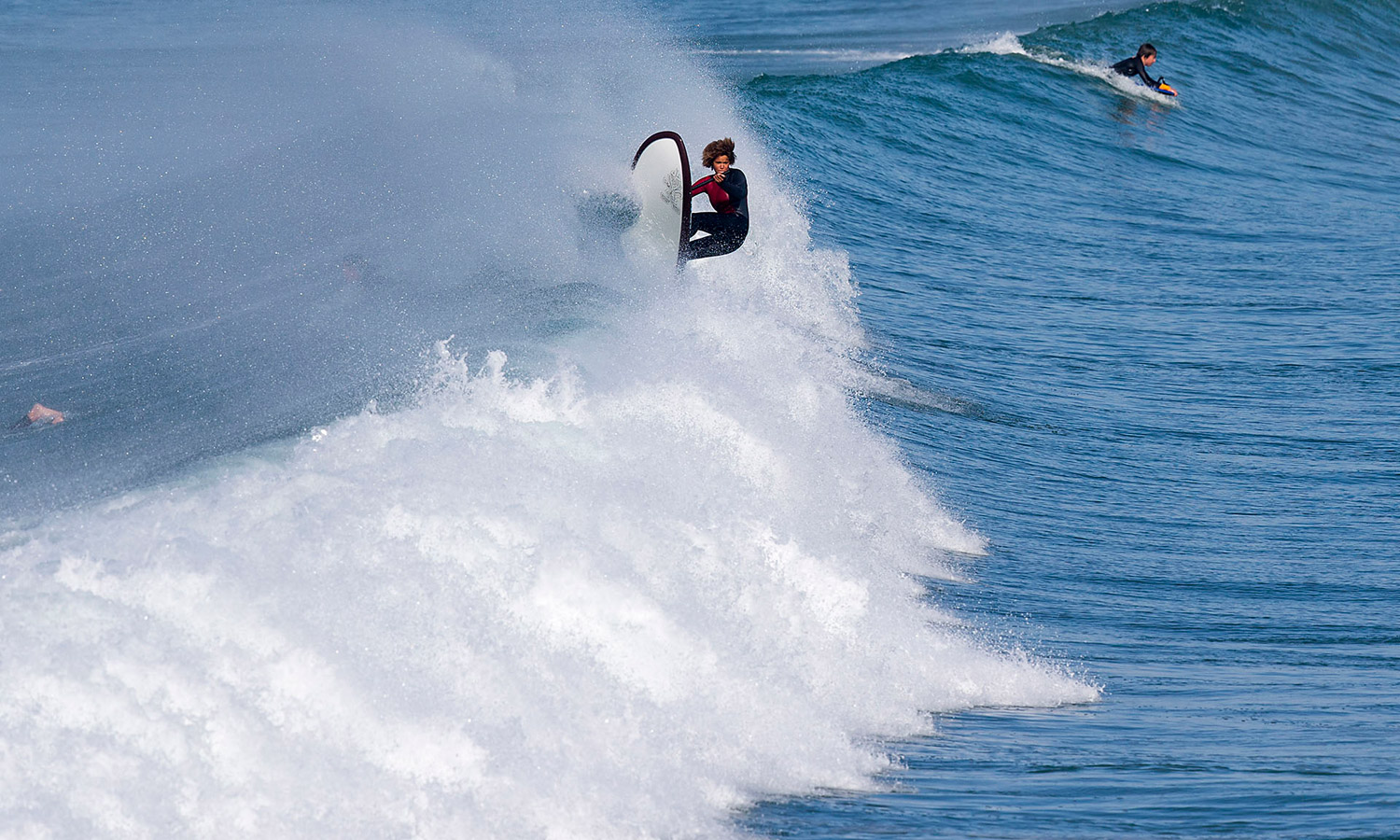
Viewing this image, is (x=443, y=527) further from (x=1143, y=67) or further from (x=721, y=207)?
(x=1143, y=67)

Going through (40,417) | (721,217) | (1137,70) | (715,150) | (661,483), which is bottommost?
(40,417)

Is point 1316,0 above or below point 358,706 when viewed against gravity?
above

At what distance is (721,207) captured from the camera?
10742 mm

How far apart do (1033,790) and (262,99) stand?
16.8 meters

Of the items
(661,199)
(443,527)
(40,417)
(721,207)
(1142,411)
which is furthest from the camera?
(1142,411)

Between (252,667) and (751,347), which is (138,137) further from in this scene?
(252,667)

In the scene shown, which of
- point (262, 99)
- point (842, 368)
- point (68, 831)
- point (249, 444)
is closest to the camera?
point (68, 831)

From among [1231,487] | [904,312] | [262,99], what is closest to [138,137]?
[262,99]

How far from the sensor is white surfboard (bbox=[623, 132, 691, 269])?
35.1 feet

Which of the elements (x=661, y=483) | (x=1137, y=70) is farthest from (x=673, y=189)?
(x=1137, y=70)

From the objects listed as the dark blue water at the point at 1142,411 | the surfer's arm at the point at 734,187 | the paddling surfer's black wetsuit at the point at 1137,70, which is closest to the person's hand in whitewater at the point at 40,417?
the surfer's arm at the point at 734,187

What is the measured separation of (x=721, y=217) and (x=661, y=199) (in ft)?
1.82

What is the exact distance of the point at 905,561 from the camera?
29.3 ft

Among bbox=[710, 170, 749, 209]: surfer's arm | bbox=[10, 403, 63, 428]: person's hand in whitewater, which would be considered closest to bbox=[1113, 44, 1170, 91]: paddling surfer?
bbox=[710, 170, 749, 209]: surfer's arm
